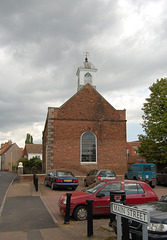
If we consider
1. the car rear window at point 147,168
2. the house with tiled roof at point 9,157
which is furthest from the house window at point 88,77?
the house with tiled roof at point 9,157

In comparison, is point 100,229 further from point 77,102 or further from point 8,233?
point 77,102

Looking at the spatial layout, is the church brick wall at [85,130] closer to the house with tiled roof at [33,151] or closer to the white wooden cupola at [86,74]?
→ the white wooden cupola at [86,74]

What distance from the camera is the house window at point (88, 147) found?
2477 cm

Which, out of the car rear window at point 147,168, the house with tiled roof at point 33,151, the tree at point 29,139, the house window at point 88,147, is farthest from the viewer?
the tree at point 29,139

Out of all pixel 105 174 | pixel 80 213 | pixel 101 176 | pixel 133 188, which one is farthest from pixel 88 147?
pixel 80 213

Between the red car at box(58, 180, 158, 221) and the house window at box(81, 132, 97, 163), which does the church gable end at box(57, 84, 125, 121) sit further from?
the red car at box(58, 180, 158, 221)

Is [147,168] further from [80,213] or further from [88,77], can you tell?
[88,77]

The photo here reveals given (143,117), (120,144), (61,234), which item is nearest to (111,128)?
(120,144)

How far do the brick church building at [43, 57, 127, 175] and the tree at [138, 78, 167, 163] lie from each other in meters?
2.36

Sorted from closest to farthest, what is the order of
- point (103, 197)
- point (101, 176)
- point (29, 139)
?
1. point (103, 197)
2. point (101, 176)
3. point (29, 139)

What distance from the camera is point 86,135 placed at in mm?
25156

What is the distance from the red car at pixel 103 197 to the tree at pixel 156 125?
1525 centimetres

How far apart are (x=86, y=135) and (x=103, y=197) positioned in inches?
642

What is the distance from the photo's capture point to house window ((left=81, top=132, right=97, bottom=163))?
81.3 ft
